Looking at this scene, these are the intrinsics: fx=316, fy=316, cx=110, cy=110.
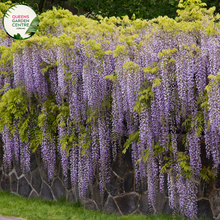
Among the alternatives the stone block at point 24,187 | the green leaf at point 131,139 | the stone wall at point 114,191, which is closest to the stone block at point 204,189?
the stone wall at point 114,191

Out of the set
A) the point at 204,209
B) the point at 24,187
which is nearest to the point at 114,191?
the point at 204,209

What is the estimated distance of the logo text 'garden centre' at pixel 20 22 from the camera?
28.4 feet

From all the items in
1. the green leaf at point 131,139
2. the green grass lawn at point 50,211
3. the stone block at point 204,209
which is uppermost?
the green leaf at point 131,139

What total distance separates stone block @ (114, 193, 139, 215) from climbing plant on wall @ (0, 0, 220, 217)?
0.30 m

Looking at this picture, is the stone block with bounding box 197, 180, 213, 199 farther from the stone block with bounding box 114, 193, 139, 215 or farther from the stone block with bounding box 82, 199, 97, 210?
the stone block with bounding box 82, 199, 97, 210

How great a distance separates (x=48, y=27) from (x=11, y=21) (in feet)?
4.41

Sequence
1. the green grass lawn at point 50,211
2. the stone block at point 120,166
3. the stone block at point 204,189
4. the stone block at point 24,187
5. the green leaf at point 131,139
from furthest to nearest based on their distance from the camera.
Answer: the stone block at point 24,187
the stone block at point 120,166
the green grass lawn at point 50,211
the green leaf at point 131,139
the stone block at point 204,189

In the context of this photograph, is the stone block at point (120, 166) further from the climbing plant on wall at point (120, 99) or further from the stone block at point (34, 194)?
the stone block at point (34, 194)

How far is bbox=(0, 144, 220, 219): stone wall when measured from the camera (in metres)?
6.17

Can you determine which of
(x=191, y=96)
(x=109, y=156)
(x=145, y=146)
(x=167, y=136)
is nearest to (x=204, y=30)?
A: (x=191, y=96)

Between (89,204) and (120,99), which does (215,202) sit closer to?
(120,99)

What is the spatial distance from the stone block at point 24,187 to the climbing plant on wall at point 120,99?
0.64 metres

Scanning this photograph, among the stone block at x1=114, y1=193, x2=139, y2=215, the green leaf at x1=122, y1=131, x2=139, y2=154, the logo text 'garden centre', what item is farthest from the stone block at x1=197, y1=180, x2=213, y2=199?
the logo text 'garden centre'

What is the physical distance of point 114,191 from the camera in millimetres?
7230
